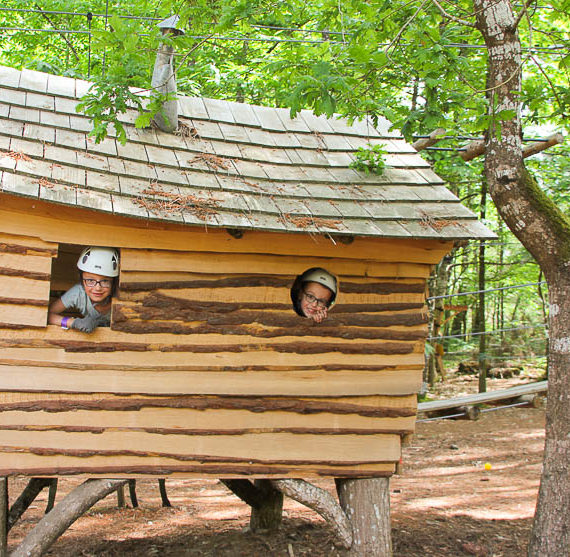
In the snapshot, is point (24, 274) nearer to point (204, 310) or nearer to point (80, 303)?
point (80, 303)

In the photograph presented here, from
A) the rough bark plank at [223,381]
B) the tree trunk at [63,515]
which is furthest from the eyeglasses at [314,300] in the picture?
the tree trunk at [63,515]

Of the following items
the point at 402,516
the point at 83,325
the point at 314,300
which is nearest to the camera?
the point at 83,325

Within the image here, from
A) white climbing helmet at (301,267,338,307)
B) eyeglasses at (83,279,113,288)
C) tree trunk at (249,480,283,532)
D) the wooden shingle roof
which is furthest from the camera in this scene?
tree trunk at (249,480,283,532)

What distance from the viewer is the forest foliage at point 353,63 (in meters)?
5.04

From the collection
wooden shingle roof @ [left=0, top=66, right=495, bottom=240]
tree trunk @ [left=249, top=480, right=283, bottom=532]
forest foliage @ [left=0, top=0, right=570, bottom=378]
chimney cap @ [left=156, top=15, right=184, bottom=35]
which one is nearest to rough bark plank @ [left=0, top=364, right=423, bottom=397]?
wooden shingle roof @ [left=0, top=66, right=495, bottom=240]

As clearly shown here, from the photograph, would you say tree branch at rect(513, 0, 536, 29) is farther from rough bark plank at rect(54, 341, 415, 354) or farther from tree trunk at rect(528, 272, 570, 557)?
rough bark plank at rect(54, 341, 415, 354)

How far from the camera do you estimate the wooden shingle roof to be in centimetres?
457

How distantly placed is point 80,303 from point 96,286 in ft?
0.78

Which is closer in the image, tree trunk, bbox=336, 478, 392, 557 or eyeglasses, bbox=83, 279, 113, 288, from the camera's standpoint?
eyeglasses, bbox=83, 279, 113, 288

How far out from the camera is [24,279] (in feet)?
15.4

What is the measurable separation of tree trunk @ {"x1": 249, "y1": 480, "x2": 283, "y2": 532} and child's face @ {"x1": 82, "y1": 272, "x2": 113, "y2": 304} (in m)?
2.94

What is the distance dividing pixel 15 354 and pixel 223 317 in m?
1.45

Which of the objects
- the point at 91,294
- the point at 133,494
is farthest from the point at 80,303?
the point at 133,494

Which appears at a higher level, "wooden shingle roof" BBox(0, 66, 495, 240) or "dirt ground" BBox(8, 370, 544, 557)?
"wooden shingle roof" BBox(0, 66, 495, 240)
